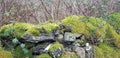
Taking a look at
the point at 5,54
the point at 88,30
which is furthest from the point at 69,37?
the point at 5,54

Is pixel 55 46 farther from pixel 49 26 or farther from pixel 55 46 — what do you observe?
pixel 49 26

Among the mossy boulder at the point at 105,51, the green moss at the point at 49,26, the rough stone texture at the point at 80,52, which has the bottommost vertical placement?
the mossy boulder at the point at 105,51

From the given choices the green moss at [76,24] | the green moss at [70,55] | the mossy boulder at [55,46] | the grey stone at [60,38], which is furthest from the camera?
the green moss at [76,24]

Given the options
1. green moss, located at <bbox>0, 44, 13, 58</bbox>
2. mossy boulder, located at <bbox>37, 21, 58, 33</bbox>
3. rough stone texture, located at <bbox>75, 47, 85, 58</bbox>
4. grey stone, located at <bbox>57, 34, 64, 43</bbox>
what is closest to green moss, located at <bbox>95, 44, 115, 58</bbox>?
rough stone texture, located at <bbox>75, 47, 85, 58</bbox>

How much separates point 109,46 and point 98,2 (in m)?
2.39

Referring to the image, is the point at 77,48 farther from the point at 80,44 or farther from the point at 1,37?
the point at 1,37

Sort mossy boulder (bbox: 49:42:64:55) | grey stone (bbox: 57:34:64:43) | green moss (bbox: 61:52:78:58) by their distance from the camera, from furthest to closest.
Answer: grey stone (bbox: 57:34:64:43) < green moss (bbox: 61:52:78:58) < mossy boulder (bbox: 49:42:64:55)

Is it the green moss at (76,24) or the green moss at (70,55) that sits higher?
the green moss at (76,24)

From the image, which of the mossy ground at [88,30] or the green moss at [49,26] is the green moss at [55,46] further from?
the green moss at [49,26]

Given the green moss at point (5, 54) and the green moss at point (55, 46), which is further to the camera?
the green moss at point (55, 46)

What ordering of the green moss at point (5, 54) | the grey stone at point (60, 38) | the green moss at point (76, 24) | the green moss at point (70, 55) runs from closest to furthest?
the green moss at point (5, 54), the green moss at point (70, 55), the grey stone at point (60, 38), the green moss at point (76, 24)

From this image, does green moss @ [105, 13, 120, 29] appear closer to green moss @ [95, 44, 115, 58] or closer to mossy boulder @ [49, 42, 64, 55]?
green moss @ [95, 44, 115, 58]

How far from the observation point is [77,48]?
13.9 feet

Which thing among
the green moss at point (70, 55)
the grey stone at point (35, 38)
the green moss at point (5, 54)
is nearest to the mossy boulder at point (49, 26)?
the grey stone at point (35, 38)
